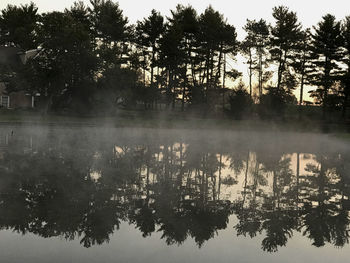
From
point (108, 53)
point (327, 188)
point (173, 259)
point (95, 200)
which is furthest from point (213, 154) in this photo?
point (108, 53)

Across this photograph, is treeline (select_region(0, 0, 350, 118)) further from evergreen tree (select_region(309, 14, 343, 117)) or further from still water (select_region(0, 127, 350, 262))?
still water (select_region(0, 127, 350, 262))

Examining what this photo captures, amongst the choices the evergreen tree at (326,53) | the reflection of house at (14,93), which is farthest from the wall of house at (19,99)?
the evergreen tree at (326,53)

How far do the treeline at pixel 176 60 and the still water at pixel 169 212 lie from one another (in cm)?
3624

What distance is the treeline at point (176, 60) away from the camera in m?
50.9

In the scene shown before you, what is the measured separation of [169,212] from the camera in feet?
29.3

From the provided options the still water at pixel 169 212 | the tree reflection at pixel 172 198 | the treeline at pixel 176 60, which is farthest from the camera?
the treeline at pixel 176 60

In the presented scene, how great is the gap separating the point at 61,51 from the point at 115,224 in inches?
1836

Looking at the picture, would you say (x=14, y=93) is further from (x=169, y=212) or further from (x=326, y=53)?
(x=169, y=212)

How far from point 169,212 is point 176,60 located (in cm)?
5350

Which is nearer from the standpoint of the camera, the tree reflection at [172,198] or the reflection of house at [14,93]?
the tree reflection at [172,198]

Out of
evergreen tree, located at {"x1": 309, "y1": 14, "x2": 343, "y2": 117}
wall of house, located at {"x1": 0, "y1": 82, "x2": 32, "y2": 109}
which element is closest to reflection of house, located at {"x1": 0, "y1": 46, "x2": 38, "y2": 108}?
wall of house, located at {"x1": 0, "y1": 82, "x2": 32, "y2": 109}

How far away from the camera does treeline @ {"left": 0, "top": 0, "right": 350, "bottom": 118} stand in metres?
50.9

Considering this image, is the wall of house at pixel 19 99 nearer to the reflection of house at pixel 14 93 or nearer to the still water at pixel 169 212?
the reflection of house at pixel 14 93

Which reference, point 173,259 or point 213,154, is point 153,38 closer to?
point 213,154
